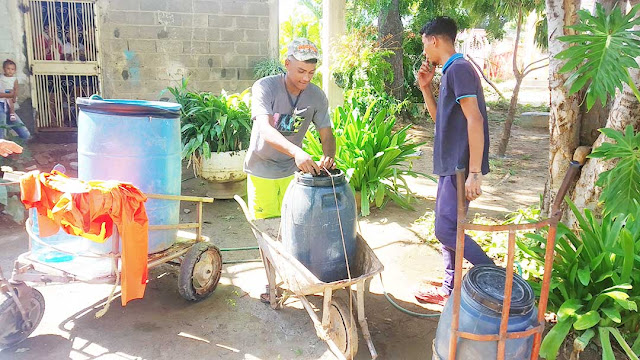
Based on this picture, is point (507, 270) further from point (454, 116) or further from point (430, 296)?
point (430, 296)

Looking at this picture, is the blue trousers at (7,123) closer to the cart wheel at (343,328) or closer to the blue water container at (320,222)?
the blue water container at (320,222)

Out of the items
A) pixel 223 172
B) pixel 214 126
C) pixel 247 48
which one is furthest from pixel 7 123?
pixel 247 48

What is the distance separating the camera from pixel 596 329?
2814 mm

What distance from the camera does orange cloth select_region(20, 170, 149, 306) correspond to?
2.68 m

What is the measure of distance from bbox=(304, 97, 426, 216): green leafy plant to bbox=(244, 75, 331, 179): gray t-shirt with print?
6.21 ft

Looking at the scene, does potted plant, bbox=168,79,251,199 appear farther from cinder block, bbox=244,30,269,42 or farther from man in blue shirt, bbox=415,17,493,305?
man in blue shirt, bbox=415,17,493,305

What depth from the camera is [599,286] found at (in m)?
2.96

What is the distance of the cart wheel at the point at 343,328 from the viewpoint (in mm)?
2721

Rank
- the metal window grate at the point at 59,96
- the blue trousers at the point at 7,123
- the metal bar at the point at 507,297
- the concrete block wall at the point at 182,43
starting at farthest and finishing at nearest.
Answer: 1. the metal window grate at the point at 59,96
2. the concrete block wall at the point at 182,43
3. the blue trousers at the point at 7,123
4. the metal bar at the point at 507,297

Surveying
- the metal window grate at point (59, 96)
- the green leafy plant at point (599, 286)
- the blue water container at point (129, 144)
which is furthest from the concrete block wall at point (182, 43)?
the green leafy plant at point (599, 286)

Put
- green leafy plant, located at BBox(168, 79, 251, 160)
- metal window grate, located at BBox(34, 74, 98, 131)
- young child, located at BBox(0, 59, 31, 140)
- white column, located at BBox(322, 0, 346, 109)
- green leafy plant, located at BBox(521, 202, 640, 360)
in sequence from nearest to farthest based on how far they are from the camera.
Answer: green leafy plant, located at BBox(521, 202, 640, 360) < green leafy plant, located at BBox(168, 79, 251, 160) < young child, located at BBox(0, 59, 31, 140) < white column, located at BBox(322, 0, 346, 109) < metal window grate, located at BBox(34, 74, 98, 131)

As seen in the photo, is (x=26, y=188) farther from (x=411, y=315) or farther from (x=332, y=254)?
(x=411, y=315)

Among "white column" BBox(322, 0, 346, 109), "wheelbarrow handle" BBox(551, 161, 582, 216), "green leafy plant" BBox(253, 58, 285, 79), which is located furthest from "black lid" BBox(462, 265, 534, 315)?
"green leafy plant" BBox(253, 58, 285, 79)

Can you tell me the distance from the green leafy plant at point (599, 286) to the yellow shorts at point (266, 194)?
5.82 ft
